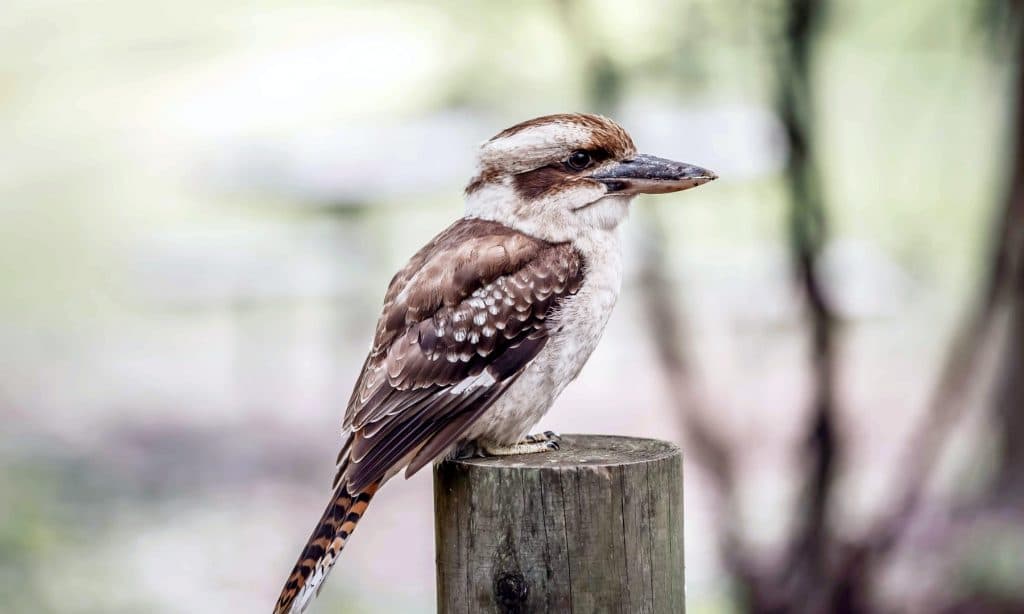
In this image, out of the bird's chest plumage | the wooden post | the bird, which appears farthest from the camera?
the bird's chest plumage

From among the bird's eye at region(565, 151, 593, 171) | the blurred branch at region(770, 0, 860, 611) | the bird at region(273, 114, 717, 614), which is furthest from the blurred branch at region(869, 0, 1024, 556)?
the bird's eye at region(565, 151, 593, 171)

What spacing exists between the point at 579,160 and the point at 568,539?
124cm

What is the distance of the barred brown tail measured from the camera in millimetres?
2914

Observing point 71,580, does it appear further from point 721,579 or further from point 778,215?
point 778,215

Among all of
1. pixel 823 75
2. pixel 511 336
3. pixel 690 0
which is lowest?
pixel 511 336

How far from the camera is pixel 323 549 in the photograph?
9.70ft

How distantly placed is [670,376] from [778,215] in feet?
3.36

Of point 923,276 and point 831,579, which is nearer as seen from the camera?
point 831,579

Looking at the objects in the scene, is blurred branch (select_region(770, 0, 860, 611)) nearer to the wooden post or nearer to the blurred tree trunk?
the blurred tree trunk

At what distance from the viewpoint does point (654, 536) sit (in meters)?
2.69

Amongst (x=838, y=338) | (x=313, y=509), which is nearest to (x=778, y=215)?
(x=838, y=338)

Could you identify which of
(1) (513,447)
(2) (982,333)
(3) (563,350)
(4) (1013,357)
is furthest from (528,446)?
(4) (1013,357)

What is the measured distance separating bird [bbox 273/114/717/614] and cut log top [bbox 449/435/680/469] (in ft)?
0.31

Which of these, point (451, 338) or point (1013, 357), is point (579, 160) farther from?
point (1013, 357)
